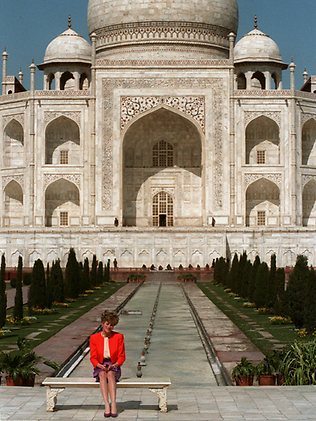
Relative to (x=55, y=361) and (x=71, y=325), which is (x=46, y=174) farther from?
(x=55, y=361)

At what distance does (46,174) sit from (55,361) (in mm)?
20614

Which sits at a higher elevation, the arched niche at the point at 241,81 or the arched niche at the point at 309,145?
the arched niche at the point at 241,81

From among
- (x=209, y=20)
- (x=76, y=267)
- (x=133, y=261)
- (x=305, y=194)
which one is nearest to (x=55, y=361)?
(x=76, y=267)

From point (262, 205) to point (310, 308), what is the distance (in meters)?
19.4

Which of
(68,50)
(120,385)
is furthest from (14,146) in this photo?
(120,385)

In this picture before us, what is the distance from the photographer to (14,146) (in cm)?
2948

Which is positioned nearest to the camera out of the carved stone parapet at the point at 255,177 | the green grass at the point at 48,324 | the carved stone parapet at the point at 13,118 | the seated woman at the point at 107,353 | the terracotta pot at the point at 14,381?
the seated woman at the point at 107,353

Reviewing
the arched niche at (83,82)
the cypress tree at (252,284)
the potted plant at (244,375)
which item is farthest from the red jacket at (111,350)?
the arched niche at (83,82)

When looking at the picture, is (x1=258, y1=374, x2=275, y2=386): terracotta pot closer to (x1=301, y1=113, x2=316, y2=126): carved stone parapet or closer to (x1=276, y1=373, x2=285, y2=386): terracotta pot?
(x1=276, y1=373, x2=285, y2=386): terracotta pot

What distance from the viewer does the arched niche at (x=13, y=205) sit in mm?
29016

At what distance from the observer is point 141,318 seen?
39.0ft

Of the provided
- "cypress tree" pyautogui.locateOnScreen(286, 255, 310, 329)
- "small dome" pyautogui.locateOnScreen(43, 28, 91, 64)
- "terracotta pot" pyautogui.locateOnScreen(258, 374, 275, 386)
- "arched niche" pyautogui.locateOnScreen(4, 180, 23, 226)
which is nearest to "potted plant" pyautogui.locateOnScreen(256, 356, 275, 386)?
"terracotta pot" pyautogui.locateOnScreen(258, 374, 275, 386)

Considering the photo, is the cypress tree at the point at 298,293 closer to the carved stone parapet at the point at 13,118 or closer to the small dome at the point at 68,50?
the carved stone parapet at the point at 13,118

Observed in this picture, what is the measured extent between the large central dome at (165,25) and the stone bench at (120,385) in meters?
25.3
